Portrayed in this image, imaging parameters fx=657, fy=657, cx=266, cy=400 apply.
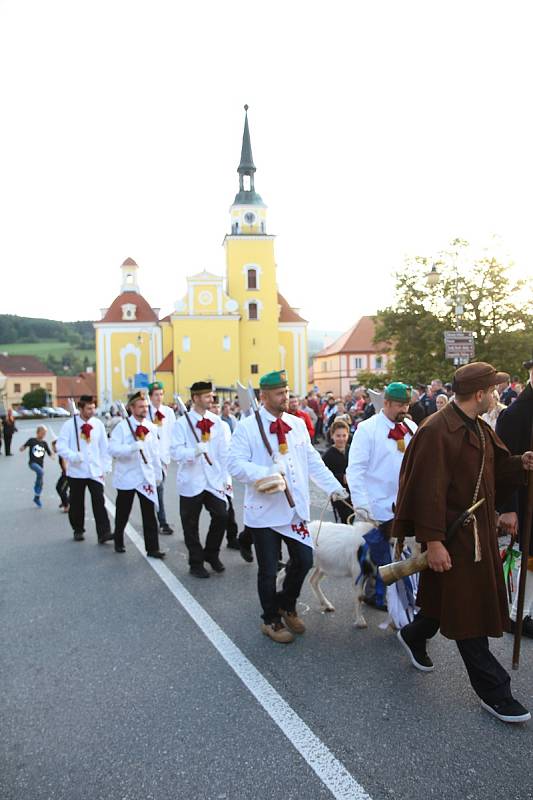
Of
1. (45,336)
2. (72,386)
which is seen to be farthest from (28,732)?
(45,336)

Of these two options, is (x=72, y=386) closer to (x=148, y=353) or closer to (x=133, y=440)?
(x=148, y=353)

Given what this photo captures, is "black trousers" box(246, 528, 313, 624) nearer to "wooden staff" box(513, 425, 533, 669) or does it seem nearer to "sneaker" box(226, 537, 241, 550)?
"wooden staff" box(513, 425, 533, 669)

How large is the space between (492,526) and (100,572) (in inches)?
190

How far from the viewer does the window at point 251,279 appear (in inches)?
2534

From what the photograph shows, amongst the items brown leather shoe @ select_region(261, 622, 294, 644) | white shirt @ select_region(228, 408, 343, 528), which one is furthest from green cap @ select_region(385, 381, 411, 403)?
brown leather shoe @ select_region(261, 622, 294, 644)

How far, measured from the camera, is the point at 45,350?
5738 inches

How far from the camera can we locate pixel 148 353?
2778 inches

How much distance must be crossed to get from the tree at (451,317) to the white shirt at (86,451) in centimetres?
2823

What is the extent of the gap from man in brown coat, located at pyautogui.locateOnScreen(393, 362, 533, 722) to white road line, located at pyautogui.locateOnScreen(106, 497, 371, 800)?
37.7 inches

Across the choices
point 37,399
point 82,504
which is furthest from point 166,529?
point 37,399

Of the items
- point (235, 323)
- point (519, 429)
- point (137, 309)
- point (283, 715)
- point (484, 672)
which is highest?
point (137, 309)

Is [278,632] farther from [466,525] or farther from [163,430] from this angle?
[163,430]

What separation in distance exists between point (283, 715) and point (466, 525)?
152 cm

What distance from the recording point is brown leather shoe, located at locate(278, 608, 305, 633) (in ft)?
16.9
